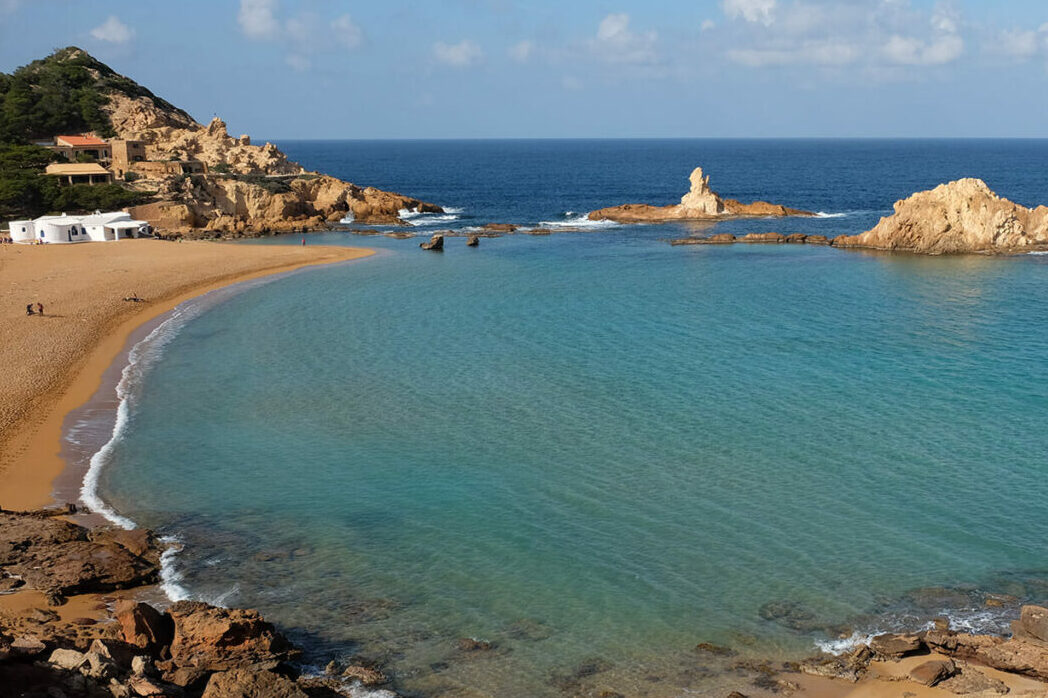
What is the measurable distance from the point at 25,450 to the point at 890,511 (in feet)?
76.4

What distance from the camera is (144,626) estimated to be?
15727mm

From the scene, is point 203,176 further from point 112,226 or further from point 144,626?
point 144,626

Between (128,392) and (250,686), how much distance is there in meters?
21.1

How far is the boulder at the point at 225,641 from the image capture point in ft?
50.3

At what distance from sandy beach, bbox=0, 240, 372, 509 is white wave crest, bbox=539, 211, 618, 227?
76.4ft

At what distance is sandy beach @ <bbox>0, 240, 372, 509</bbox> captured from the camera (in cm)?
2653

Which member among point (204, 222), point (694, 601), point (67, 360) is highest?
point (204, 222)

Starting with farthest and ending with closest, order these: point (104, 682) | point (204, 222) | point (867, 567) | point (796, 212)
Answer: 1. point (796, 212)
2. point (204, 222)
3. point (867, 567)
4. point (104, 682)

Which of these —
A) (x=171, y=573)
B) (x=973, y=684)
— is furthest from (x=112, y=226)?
(x=973, y=684)

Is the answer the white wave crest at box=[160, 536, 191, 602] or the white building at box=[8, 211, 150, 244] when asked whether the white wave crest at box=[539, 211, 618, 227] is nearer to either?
the white building at box=[8, 211, 150, 244]

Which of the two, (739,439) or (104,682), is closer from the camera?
(104,682)

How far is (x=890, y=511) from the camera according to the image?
22016 millimetres

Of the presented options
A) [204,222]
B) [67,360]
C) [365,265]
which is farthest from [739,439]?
[204,222]

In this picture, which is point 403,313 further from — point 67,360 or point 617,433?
point 617,433
